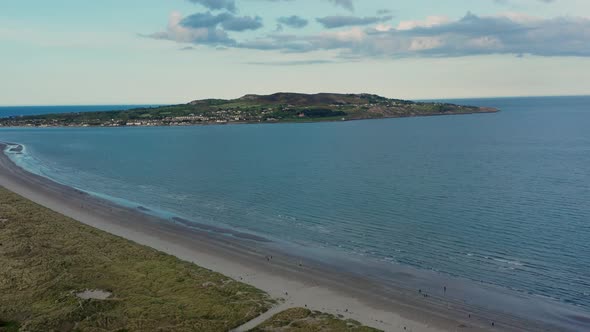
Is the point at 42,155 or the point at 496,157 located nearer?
the point at 496,157

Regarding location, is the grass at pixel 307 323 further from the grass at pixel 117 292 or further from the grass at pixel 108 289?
the grass at pixel 108 289

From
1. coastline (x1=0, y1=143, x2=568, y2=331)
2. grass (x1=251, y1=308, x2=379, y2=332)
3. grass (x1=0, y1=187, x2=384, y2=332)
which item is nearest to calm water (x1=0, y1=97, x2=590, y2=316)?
coastline (x1=0, y1=143, x2=568, y2=331)

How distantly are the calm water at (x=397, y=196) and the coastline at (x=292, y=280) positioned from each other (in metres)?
6.34

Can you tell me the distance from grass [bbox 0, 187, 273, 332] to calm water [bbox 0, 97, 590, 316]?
1668cm

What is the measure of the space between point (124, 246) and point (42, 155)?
394ft

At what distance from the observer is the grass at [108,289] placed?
4031 cm

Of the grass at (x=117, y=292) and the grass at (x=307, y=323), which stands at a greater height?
the grass at (x=117, y=292)

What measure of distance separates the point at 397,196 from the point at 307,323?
165 feet

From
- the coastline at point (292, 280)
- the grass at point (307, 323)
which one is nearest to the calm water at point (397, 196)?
the coastline at point (292, 280)

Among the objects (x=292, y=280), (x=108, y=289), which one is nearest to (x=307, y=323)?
(x=292, y=280)

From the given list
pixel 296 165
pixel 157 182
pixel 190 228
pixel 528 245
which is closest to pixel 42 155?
pixel 157 182

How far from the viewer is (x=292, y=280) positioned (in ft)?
167

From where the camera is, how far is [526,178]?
101m

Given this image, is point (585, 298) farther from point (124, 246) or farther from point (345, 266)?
point (124, 246)
